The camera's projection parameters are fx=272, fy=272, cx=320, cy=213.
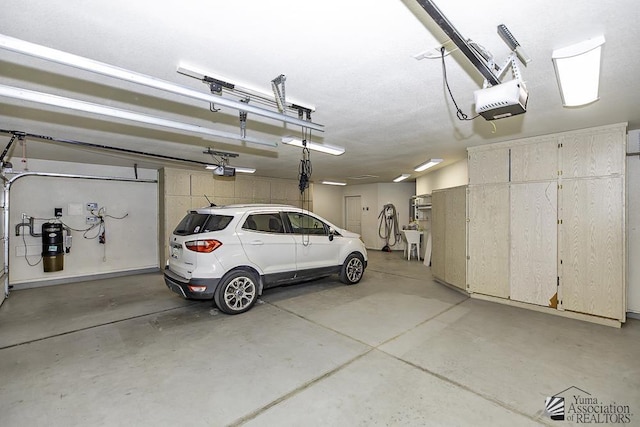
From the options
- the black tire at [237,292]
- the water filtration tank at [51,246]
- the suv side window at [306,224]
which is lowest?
the black tire at [237,292]

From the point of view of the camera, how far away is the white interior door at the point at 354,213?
38.0 ft

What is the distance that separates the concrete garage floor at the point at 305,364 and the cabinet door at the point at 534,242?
0.37 metres

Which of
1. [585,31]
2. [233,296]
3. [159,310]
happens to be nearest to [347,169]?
[233,296]

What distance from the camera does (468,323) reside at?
143 inches

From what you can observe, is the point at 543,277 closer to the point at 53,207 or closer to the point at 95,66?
the point at 95,66

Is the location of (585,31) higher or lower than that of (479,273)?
higher

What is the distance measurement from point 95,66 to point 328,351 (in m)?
3.08

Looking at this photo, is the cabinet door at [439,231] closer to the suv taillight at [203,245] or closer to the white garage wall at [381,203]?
the suv taillight at [203,245]

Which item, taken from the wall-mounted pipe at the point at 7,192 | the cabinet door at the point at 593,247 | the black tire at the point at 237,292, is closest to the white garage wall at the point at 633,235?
the cabinet door at the point at 593,247

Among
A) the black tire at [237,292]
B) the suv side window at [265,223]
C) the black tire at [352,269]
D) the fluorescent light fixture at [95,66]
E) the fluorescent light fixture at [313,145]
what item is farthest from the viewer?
the black tire at [352,269]

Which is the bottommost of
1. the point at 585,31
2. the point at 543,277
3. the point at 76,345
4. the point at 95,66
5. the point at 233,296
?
the point at 76,345

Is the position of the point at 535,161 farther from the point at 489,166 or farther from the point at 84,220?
the point at 84,220

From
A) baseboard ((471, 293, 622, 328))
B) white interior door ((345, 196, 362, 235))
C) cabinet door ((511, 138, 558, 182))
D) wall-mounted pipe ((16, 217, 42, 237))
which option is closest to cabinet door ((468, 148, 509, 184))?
cabinet door ((511, 138, 558, 182))

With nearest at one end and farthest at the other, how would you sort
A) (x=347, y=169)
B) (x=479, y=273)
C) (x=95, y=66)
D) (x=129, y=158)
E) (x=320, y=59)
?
(x=95, y=66)
(x=320, y=59)
(x=479, y=273)
(x=129, y=158)
(x=347, y=169)
